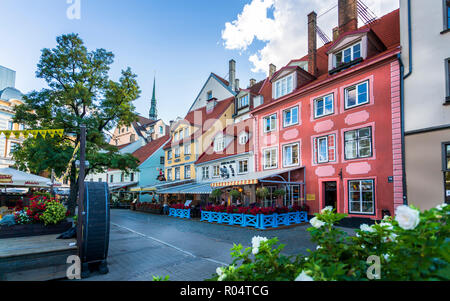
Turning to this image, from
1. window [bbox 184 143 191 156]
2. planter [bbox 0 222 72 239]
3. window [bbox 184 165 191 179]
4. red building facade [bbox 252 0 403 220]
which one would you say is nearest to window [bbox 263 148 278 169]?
red building facade [bbox 252 0 403 220]

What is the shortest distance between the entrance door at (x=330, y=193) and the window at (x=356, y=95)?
4719mm

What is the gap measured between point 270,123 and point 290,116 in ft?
6.50

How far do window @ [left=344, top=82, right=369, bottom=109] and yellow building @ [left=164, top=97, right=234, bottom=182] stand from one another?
13225mm

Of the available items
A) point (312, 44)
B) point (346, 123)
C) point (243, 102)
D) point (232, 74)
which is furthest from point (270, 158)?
point (232, 74)

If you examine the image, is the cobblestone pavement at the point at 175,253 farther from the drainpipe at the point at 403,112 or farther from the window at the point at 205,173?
the window at the point at 205,173

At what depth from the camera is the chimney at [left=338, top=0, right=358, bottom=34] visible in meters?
17.4

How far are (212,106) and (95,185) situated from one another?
950 inches

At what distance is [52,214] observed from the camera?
907cm

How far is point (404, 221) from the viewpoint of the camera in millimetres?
1581

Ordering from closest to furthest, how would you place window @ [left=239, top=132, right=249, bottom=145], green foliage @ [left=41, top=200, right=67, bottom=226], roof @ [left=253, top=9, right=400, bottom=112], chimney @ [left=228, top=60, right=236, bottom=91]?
green foliage @ [left=41, top=200, right=67, bottom=226], roof @ [left=253, top=9, right=400, bottom=112], window @ [left=239, top=132, right=249, bottom=145], chimney @ [left=228, top=60, right=236, bottom=91]

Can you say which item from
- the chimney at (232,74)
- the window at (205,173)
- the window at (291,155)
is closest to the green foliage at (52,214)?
the window at (291,155)

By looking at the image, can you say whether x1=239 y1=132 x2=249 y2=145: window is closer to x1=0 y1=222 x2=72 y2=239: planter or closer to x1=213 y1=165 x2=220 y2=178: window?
x1=213 y1=165 x2=220 y2=178: window
